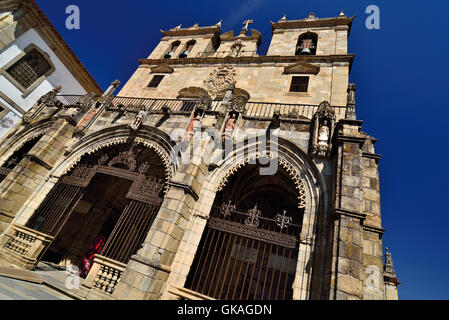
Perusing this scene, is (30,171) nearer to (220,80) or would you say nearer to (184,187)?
(184,187)

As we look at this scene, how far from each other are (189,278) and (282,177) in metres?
5.22

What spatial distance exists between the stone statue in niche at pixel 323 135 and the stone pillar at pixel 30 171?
10.6m

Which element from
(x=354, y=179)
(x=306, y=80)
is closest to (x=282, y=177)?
(x=354, y=179)

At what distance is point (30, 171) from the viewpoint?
8188mm

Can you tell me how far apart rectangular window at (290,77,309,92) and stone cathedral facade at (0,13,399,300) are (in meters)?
0.08

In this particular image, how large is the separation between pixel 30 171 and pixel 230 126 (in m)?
8.19

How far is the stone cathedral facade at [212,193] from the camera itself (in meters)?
5.04

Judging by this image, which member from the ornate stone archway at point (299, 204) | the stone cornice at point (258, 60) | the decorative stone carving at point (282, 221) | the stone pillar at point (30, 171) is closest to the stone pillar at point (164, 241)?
the ornate stone archway at point (299, 204)

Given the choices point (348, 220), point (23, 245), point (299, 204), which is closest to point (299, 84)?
point (299, 204)

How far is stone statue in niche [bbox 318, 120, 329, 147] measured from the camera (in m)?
6.56

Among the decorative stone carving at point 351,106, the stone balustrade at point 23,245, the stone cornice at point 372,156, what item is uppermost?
the decorative stone carving at point 351,106

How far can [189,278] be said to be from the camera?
6496 millimetres

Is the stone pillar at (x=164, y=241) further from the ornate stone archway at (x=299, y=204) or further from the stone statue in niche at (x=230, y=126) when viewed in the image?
the stone statue in niche at (x=230, y=126)
